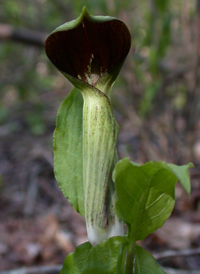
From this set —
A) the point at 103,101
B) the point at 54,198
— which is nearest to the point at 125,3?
the point at 54,198

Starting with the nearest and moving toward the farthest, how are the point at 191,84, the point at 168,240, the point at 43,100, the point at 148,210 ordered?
the point at 148,210, the point at 168,240, the point at 191,84, the point at 43,100

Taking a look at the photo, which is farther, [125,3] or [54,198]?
[54,198]

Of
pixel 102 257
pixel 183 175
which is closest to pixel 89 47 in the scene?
pixel 183 175

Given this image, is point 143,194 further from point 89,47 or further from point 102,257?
point 89,47

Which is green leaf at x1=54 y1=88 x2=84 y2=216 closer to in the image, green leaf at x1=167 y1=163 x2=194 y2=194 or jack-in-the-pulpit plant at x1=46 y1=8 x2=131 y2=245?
jack-in-the-pulpit plant at x1=46 y1=8 x2=131 y2=245

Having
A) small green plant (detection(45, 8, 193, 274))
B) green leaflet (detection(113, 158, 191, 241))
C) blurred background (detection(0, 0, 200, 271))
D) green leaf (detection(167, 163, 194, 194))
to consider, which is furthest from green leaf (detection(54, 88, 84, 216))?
blurred background (detection(0, 0, 200, 271))

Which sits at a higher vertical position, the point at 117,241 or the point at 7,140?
the point at 117,241

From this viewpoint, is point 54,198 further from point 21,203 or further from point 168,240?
point 168,240
